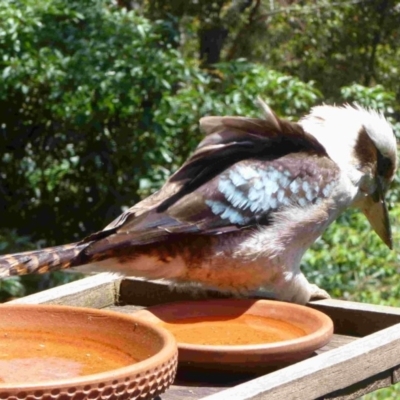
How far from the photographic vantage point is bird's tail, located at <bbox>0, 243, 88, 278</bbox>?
2.95m

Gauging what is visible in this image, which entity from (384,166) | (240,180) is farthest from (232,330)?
(384,166)

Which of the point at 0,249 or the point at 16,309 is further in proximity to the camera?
the point at 0,249

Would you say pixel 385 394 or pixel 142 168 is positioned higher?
pixel 142 168

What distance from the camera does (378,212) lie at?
4375mm

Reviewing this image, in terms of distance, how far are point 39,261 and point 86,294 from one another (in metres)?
0.57

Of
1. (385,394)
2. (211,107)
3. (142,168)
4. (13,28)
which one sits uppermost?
(13,28)

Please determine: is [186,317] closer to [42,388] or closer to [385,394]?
[42,388]

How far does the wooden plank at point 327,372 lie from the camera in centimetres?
226

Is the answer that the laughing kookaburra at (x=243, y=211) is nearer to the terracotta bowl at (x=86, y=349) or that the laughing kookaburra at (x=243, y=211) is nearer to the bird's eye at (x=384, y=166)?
the bird's eye at (x=384, y=166)

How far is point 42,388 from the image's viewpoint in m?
1.87

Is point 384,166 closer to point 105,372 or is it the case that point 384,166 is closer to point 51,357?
point 51,357

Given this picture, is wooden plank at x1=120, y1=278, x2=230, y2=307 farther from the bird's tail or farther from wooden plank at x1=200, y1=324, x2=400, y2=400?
wooden plank at x1=200, y1=324, x2=400, y2=400

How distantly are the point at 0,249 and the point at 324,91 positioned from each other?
24.3 ft

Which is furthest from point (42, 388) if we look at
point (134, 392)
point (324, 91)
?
point (324, 91)
